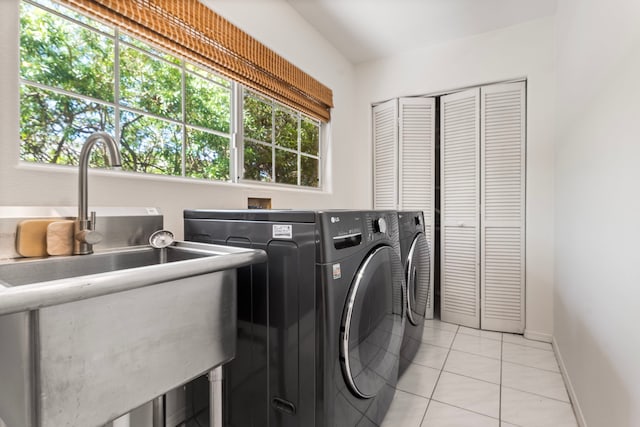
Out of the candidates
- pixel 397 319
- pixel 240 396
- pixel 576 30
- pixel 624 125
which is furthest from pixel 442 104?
pixel 240 396

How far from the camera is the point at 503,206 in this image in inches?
106

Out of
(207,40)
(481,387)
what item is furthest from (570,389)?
(207,40)

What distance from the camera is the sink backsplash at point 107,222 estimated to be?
38.7 inches

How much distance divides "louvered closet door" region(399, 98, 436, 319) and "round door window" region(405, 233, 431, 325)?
2.84ft

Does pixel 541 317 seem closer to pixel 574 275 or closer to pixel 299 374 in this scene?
pixel 574 275

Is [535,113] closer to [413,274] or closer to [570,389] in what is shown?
[413,274]

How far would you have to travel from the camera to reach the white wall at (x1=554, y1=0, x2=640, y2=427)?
98 centimetres

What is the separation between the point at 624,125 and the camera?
1055mm

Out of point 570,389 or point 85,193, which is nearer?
point 85,193

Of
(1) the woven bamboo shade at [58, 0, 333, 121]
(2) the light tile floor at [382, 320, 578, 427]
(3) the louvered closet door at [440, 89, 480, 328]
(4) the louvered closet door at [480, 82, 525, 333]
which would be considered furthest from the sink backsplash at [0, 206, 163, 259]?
(4) the louvered closet door at [480, 82, 525, 333]

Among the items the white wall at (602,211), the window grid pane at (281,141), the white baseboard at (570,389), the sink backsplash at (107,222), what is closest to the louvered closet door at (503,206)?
the white baseboard at (570,389)

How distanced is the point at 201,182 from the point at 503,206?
248 cm

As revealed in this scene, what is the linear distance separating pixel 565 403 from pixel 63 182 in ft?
8.70

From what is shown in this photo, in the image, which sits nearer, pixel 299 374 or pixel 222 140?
pixel 299 374
